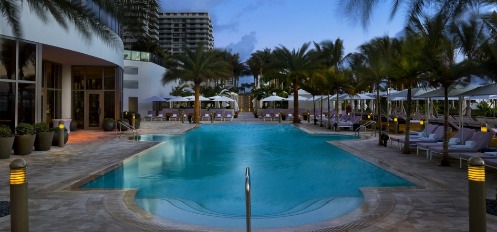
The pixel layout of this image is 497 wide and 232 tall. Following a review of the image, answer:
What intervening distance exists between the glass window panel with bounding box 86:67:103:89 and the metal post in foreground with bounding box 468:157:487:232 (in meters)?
24.2

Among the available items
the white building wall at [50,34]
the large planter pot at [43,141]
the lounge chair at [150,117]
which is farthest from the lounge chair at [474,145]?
the lounge chair at [150,117]

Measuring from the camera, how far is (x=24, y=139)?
524 inches

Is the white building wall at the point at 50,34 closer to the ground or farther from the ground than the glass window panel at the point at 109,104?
farther from the ground

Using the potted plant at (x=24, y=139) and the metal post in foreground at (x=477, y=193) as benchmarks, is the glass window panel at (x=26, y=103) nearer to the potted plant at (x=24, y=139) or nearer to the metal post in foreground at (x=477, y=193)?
the potted plant at (x=24, y=139)

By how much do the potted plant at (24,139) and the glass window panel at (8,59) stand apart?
1.76 metres

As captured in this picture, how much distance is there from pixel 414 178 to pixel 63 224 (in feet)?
23.5

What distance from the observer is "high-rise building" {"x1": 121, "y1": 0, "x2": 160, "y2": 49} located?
555 cm

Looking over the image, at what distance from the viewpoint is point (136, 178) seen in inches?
425

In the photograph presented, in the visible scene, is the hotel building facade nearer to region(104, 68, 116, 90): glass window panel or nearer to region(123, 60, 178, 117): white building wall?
region(104, 68, 116, 90): glass window panel

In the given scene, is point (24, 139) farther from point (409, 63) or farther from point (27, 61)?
point (409, 63)

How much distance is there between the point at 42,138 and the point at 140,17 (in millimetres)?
10575

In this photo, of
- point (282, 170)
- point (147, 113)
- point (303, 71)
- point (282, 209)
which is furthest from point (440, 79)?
point (147, 113)

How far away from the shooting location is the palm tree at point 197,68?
3453 cm

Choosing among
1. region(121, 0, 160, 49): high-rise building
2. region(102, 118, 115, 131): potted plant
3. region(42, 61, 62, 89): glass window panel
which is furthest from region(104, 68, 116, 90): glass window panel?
region(121, 0, 160, 49): high-rise building
